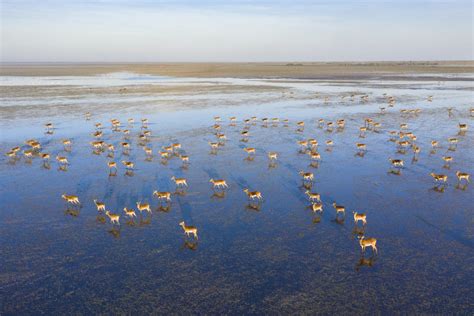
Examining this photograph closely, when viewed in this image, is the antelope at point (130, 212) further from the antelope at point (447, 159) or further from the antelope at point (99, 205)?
the antelope at point (447, 159)

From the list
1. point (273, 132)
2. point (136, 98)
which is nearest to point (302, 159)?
point (273, 132)

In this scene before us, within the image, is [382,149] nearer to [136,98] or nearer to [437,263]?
[437,263]

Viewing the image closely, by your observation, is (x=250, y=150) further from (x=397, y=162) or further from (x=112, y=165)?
(x=397, y=162)

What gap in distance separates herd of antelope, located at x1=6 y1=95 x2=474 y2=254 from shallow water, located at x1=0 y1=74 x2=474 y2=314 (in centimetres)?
33

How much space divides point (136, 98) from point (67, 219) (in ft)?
Result: 127

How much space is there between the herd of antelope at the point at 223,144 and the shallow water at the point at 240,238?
0.33m

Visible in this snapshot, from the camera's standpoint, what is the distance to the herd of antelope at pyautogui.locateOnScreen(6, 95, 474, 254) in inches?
551

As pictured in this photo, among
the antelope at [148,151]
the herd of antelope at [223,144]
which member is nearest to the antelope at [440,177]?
the herd of antelope at [223,144]

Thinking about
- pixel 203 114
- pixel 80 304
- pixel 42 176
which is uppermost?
pixel 203 114

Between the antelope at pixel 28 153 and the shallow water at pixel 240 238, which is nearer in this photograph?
the shallow water at pixel 240 238

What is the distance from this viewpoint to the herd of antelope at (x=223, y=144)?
14000mm

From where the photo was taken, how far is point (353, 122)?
3234 cm

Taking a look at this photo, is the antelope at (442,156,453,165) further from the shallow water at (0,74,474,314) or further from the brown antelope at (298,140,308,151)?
the brown antelope at (298,140,308,151)

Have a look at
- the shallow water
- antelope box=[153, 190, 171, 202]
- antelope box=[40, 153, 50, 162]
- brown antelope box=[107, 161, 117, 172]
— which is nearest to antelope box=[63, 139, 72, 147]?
the shallow water
